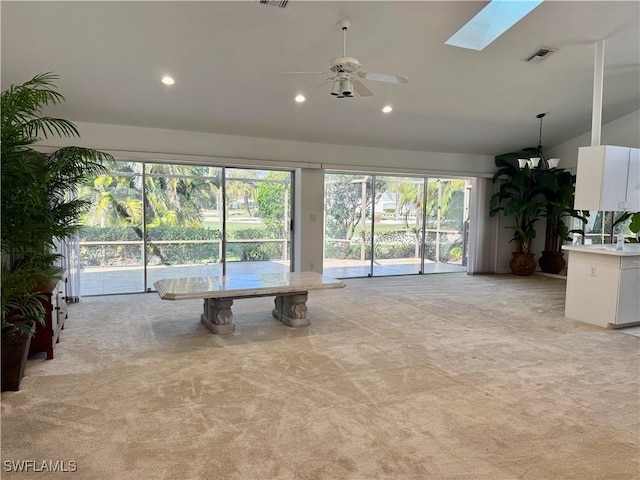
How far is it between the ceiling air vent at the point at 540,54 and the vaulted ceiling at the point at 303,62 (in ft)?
0.24

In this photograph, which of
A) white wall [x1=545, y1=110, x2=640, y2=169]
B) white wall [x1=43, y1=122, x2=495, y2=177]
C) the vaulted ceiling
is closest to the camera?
the vaulted ceiling

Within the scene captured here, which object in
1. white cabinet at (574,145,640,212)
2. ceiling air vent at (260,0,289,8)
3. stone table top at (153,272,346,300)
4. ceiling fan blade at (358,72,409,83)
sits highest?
ceiling air vent at (260,0,289,8)

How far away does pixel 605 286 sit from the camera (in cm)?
471

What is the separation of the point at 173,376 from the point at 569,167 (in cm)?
817

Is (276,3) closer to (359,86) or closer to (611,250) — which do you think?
(359,86)

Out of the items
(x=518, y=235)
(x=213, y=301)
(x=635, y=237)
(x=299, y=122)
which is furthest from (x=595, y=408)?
(x=518, y=235)

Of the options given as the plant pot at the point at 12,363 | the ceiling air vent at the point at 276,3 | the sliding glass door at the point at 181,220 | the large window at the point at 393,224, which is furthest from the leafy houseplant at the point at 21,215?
the large window at the point at 393,224

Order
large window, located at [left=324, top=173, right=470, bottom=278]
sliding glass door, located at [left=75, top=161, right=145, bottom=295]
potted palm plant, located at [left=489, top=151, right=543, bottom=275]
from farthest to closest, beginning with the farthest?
potted palm plant, located at [left=489, top=151, right=543, bottom=275] < large window, located at [left=324, top=173, right=470, bottom=278] < sliding glass door, located at [left=75, top=161, right=145, bottom=295]

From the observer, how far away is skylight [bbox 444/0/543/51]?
4.08 metres

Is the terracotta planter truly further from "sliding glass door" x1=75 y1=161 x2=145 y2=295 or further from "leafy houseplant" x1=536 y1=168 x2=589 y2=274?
"leafy houseplant" x1=536 y1=168 x2=589 y2=274

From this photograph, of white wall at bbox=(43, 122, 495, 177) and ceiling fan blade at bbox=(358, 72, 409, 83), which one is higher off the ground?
ceiling fan blade at bbox=(358, 72, 409, 83)

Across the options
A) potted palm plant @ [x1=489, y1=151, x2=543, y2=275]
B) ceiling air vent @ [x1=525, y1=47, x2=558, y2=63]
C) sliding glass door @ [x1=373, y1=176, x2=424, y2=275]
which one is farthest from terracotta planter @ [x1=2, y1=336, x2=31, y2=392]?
potted palm plant @ [x1=489, y1=151, x2=543, y2=275]

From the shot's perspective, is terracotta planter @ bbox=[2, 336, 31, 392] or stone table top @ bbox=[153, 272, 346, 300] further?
stone table top @ bbox=[153, 272, 346, 300]

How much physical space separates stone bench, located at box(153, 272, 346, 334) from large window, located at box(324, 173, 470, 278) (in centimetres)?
320
